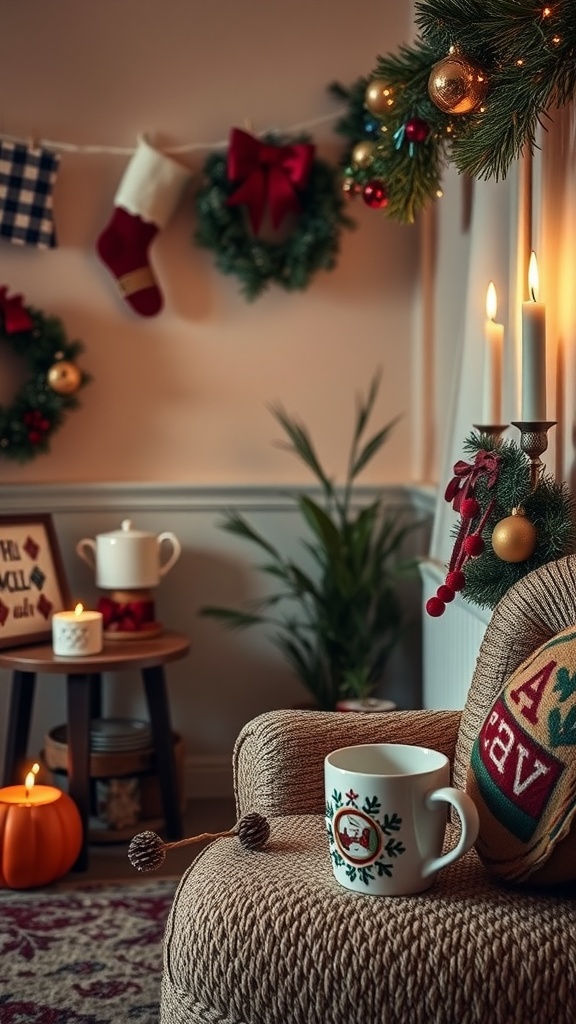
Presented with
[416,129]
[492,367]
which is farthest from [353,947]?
[416,129]

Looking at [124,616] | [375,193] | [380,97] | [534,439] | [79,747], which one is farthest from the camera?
[124,616]

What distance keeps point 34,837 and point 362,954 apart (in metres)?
1.45

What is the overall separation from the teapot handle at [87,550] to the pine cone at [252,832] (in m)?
1.69

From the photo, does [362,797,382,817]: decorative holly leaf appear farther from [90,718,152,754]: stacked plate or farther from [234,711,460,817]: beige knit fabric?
[90,718,152,754]: stacked plate

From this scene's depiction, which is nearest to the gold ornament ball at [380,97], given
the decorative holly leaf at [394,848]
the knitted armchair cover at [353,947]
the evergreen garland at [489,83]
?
the evergreen garland at [489,83]

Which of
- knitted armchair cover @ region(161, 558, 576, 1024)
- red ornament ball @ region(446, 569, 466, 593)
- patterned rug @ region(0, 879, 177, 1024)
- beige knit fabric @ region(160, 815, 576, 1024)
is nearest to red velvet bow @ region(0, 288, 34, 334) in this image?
patterned rug @ region(0, 879, 177, 1024)

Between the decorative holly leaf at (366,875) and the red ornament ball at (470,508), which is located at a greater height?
the red ornament ball at (470,508)

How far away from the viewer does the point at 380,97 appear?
1908mm

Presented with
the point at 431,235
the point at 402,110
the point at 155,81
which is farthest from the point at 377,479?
the point at 402,110

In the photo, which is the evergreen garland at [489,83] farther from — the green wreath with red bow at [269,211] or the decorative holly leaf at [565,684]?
the green wreath with red bow at [269,211]

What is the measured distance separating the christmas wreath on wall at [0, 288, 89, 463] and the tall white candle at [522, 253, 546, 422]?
5.49 ft

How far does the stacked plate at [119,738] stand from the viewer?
279 centimetres

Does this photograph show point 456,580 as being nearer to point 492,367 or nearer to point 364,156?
point 492,367

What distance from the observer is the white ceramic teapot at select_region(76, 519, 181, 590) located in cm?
288
